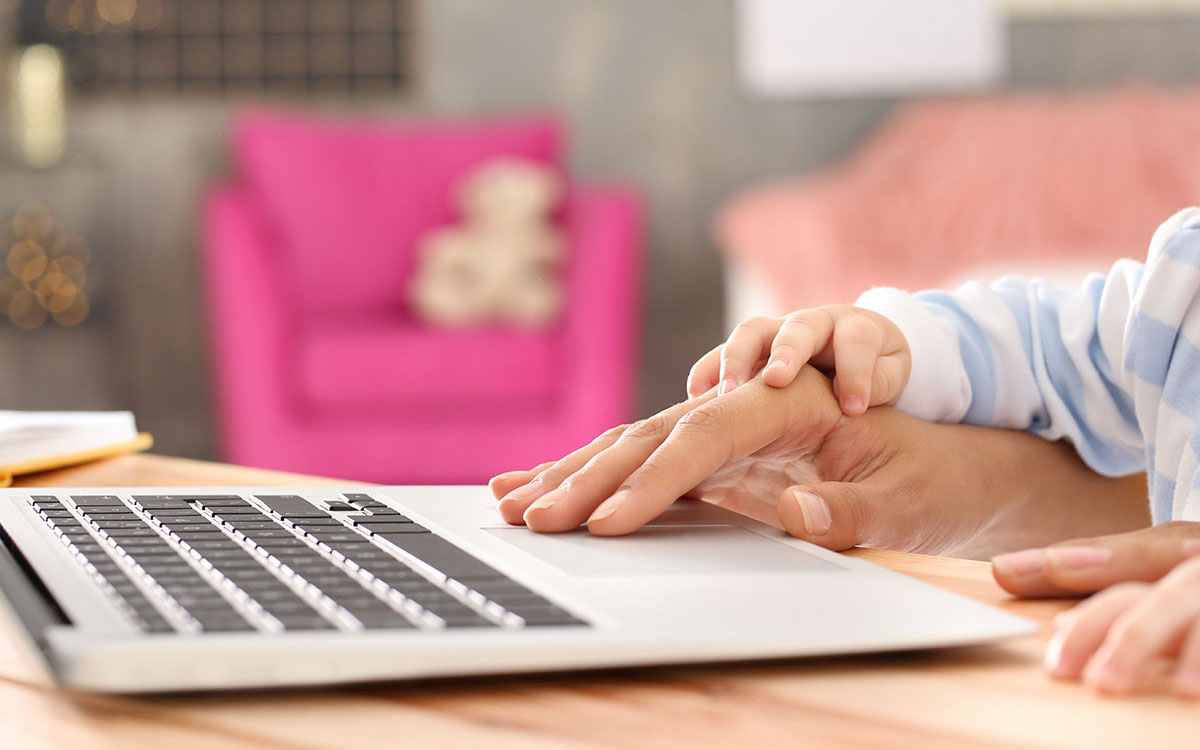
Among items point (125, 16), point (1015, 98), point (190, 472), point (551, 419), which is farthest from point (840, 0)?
point (190, 472)

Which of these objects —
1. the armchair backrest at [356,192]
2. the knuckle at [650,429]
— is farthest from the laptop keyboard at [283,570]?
the armchair backrest at [356,192]

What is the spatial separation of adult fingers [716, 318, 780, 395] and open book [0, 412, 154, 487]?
388 millimetres

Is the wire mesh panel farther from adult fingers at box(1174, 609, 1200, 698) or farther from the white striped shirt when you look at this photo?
adult fingers at box(1174, 609, 1200, 698)

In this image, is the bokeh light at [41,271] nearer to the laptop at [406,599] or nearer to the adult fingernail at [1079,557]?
the laptop at [406,599]

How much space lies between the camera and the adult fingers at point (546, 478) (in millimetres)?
538

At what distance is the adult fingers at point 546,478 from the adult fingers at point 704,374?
85mm

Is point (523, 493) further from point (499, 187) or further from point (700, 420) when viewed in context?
point (499, 187)

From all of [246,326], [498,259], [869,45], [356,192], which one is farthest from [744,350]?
[869,45]

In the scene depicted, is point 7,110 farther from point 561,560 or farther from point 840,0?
point 561,560

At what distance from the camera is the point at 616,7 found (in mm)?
3666

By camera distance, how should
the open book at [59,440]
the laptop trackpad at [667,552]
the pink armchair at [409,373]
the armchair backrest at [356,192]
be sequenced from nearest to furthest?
the laptop trackpad at [667,552] < the open book at [59,440] < the pink armchair at [409,373] < the armchair backrest at [356,192]

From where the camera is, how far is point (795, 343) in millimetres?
635

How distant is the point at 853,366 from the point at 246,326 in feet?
7.16

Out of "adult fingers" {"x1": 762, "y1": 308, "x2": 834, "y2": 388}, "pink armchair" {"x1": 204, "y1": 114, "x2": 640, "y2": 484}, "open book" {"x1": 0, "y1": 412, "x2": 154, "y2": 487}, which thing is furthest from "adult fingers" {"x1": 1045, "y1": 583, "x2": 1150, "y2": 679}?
"pink armchair" {"x1": 204, "y1": 114, "x2": 640, "y2": 484}
